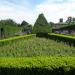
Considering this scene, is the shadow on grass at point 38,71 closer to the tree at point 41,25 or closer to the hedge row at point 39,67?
the hedge row at point 39,67

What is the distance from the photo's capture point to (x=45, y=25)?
1939 inches

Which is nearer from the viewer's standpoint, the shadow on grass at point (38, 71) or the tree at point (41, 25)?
the shadow on grass at point (38, 71)

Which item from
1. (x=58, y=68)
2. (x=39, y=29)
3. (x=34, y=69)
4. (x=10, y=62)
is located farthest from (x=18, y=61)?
(x=39, y=29)

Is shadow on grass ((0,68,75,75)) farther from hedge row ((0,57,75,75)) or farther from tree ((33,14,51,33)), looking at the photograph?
tree ((33,14,51,33))

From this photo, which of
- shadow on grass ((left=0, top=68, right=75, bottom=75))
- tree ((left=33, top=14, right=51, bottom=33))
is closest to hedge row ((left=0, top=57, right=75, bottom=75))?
shadow on grass ((left=0, top=68, right=75, bottom=75))

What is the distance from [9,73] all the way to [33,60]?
0.89m

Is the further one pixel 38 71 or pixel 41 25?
pixel 41 25

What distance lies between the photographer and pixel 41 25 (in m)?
49.3

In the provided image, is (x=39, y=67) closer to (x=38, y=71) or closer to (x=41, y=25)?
(x=38, y=71)

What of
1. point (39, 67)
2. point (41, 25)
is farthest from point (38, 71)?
point (41, 25)

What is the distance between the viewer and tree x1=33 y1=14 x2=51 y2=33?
48.4m

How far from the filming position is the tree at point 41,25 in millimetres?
48406

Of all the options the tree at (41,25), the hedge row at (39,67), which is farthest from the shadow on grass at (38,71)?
the tree at (41,25)

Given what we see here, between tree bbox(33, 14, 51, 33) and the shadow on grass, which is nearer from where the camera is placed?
the shadow on grass
